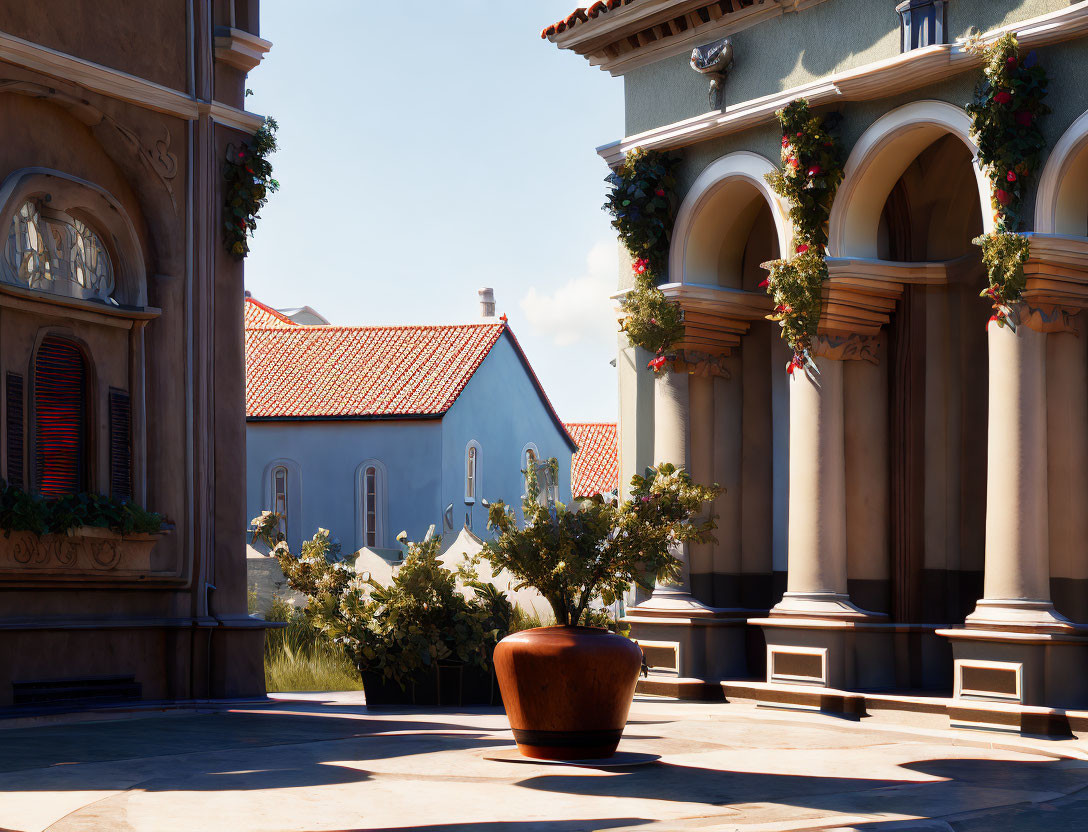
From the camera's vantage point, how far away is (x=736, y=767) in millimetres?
10492

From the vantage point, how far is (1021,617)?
1329 centimetres

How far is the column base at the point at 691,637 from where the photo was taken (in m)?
17.0

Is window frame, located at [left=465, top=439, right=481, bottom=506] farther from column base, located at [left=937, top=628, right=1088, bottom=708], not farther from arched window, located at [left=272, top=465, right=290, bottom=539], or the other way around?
column base, located at [left=937, top=628, right=1088, bottom=708]

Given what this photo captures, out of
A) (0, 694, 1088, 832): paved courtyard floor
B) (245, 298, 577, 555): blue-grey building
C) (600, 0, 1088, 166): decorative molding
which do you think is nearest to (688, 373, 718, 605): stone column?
(600, 0, 1088, 166): decorative molding

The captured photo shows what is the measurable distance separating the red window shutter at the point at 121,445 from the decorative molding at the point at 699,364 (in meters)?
6.14

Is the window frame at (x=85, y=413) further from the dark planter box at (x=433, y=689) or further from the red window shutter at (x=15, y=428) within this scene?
the dark planter box at (x=433, y=689)

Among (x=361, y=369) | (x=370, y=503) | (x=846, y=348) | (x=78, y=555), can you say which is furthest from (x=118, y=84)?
(x=361, y=369)

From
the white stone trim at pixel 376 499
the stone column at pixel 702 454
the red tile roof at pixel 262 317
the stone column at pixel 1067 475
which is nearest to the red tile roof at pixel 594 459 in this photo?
the white stone trim at pixel 376 499

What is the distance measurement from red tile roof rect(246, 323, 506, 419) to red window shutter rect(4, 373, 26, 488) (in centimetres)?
2467

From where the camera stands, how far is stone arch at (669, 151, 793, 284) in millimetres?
16766

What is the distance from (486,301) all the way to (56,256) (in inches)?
1524

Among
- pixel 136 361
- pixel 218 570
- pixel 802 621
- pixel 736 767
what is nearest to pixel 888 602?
pixel 802 621

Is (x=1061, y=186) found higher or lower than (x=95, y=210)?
lower

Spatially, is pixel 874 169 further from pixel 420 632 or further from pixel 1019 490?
pixel 420 632
